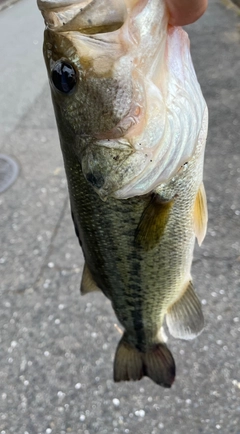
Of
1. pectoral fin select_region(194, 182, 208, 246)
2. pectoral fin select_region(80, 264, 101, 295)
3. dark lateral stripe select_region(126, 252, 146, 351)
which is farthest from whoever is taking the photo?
pectoral fin select_region(80, 264, 101, 295)

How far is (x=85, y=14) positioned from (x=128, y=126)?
25 cm

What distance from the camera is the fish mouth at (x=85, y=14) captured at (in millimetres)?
837

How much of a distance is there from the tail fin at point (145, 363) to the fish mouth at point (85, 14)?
3.79 feet

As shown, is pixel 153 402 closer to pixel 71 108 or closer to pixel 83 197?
pixel 83 197

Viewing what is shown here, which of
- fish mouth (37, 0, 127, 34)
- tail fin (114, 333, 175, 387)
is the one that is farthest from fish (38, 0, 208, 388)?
tail fin (114, 333, 175, 387)

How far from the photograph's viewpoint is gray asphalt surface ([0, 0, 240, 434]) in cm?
217

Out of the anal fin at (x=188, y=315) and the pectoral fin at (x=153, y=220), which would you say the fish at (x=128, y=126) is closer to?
the pectoral fin at (x=153, y=220)

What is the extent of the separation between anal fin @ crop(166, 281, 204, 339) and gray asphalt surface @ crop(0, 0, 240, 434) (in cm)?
74

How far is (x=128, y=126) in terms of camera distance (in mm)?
1002

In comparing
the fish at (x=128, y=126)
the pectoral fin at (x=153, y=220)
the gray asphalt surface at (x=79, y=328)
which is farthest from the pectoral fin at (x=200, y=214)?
the gray asphalt surface at (x=79, y=328)

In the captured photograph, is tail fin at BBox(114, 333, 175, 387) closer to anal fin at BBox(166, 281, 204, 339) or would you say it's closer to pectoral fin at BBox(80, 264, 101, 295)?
anal fin at BBox(166, 281, 204, 339)

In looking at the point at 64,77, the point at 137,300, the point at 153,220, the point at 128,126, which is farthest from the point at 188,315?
the point at 64,77

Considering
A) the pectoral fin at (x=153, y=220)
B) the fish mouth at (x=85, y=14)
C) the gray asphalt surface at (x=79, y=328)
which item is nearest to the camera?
the fish mouth at (x=85, y=14)

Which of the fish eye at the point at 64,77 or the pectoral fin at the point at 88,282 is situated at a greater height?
the fish eye at the point at 64,77
